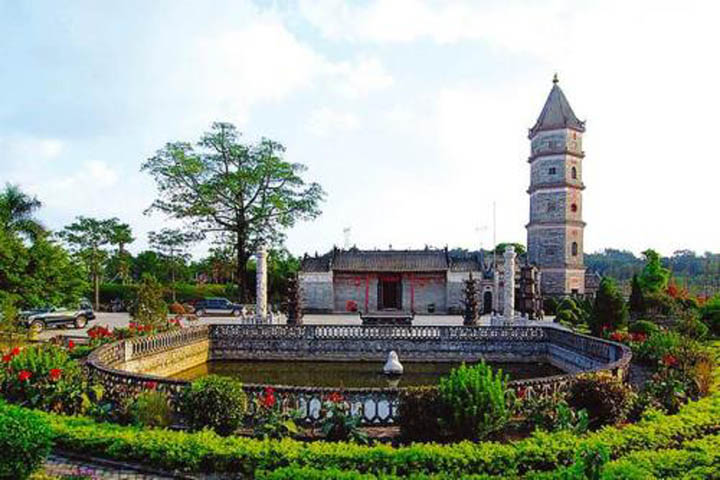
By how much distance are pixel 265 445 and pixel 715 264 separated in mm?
77133

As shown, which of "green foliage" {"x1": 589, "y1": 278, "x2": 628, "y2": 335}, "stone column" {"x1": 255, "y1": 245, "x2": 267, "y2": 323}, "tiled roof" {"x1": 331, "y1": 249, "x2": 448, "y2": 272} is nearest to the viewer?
"green foliage" {"x1": 589, "y1": 278, "x2": 628, "y2": 335}

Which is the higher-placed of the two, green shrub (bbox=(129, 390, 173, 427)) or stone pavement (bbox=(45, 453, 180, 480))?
Answer: green shrub (bbox=(129, 390, 173, 427))

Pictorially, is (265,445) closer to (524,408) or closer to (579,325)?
(524,408)

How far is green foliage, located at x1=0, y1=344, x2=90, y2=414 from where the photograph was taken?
9547 millimetres

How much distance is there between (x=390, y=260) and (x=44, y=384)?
32708 mm

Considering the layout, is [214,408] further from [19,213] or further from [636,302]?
[636,302]

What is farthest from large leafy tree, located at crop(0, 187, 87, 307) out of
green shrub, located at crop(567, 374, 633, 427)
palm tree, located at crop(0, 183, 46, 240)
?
green shrub, located at crop(567, 374, 633, 427)

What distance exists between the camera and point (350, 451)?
7.04 m

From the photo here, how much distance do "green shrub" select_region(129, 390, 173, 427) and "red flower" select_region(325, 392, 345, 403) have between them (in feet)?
8.50

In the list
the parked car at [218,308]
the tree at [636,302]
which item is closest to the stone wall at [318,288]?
the parked car at [218,308]

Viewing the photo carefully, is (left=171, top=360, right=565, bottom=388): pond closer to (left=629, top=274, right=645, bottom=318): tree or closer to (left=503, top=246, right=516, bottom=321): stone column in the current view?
(left=503, top=246, right=516, bottom=321): stone column

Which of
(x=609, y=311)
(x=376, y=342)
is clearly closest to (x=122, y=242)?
(x=376, y=342)

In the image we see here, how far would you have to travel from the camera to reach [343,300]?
4072cm

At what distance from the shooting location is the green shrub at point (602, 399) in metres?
8.70
